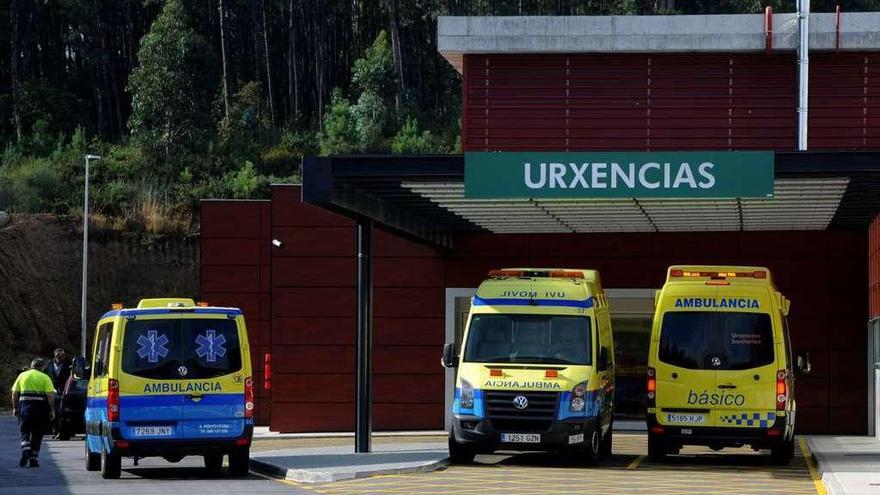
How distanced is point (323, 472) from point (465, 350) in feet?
10.9

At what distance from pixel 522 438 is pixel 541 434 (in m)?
0.26

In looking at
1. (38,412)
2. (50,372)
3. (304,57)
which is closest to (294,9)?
(304,57)

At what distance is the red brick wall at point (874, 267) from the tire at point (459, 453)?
8.01 m

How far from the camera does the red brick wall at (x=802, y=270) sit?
106 ft

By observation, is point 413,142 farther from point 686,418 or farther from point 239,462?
point 239,462

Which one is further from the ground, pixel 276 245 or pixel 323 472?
pixel 276 245

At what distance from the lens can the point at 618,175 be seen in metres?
22.7

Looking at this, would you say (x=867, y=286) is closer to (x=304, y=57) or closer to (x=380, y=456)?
(x=380, y=456)

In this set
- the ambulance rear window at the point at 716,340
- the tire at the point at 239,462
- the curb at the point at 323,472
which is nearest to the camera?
the curb at the point at 323,472

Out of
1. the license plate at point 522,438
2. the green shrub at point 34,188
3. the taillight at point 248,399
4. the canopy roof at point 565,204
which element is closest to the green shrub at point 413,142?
the green shrub at point 34,188

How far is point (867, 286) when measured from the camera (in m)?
32.2

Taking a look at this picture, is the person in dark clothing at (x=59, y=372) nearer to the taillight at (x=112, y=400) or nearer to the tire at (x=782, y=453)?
the taillight at (x=112, y=400)

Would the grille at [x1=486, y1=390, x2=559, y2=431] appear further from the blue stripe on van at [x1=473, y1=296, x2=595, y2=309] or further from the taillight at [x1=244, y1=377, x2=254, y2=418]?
the taillight at [x1=244, y1=377, x2=254, y2=418]

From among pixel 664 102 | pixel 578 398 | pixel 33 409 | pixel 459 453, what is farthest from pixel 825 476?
pixel 33 409
